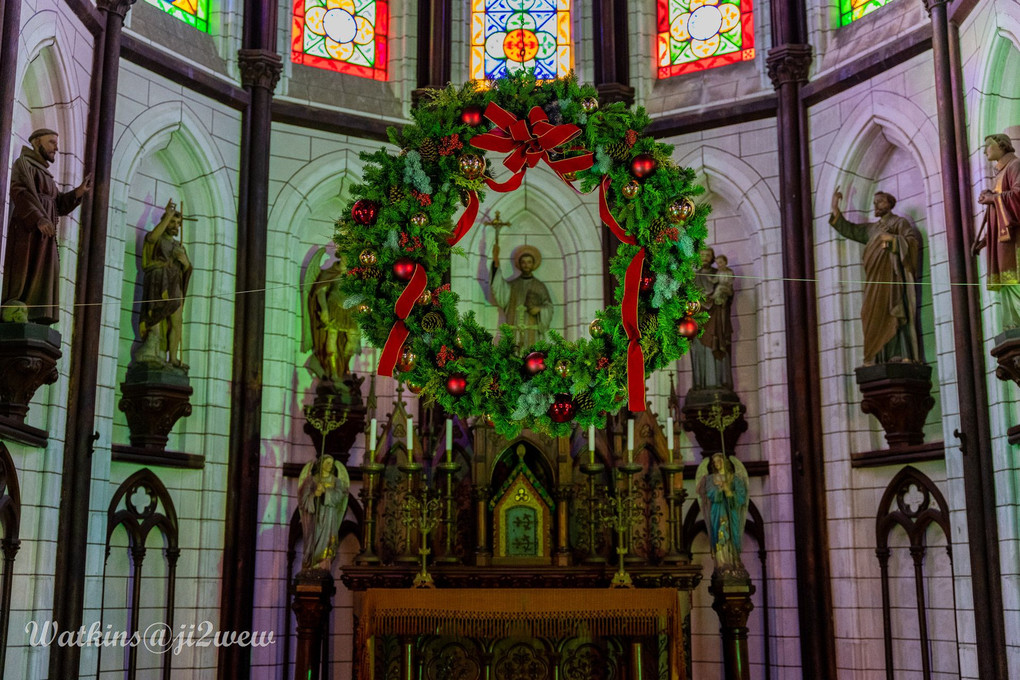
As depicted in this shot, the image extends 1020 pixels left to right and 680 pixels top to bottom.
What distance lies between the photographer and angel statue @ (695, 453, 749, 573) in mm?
11789

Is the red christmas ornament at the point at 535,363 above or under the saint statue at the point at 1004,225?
under

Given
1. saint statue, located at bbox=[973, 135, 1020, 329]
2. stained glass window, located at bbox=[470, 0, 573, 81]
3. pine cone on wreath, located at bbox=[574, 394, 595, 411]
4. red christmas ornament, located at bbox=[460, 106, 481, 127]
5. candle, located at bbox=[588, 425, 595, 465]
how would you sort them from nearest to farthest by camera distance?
pine cone on wreath, located at bbox=[574, 394, 595, 411], red christmas ornament, located at bbox=[460, 106, 481, 127], saint statue, located at bbox=[973, 135, 1020, 329], candle, located at bbox=[588, 425, 595, 465], stained glass window, located at bbox=[470, 0, 573, 81]

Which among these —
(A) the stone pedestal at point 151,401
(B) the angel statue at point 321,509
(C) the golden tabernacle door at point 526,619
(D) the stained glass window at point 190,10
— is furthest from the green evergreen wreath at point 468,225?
(D) the stained glass window at point 190,10

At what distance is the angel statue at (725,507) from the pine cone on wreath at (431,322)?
3600 millimetres

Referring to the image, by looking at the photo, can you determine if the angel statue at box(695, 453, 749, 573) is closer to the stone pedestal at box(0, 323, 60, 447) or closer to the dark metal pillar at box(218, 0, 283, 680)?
the dark metal pillar at box(218, 0, 283, 680)

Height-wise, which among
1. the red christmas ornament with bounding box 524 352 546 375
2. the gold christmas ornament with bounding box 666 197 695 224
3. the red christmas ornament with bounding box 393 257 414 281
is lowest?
the red christmas ornament with bounding box 524 352 546 375

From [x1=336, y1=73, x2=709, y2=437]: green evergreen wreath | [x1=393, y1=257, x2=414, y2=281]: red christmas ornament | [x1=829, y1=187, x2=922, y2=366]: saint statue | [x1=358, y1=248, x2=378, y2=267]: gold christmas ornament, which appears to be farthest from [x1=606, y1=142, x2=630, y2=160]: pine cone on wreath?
A: [x1=829, y1=187, x2=922, y2=366]: saint statue

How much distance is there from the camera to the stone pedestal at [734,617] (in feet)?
37.1

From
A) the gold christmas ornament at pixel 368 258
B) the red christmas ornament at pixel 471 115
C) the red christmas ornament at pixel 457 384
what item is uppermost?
the red christmas ornament at pixel 471 115

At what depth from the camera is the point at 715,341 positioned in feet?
45.7

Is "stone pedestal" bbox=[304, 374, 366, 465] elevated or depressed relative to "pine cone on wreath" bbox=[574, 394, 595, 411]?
elevated

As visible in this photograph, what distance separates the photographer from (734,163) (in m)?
14.5

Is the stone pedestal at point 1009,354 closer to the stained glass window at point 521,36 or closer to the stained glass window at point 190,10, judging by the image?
the stained glass window at point 521,36

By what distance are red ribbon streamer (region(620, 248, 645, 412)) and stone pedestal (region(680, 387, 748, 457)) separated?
167 inches
